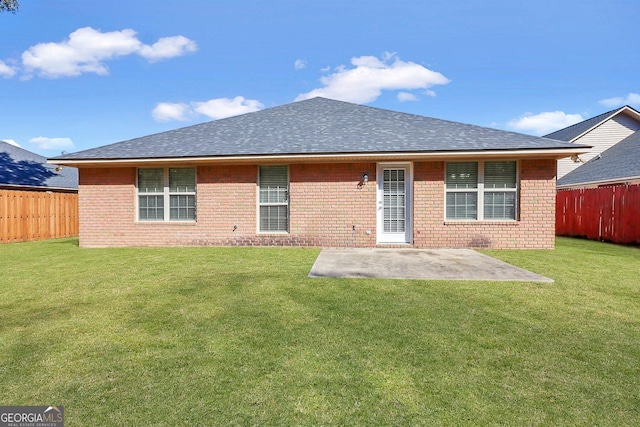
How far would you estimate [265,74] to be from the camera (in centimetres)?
1931

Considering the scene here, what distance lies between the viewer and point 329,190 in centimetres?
980

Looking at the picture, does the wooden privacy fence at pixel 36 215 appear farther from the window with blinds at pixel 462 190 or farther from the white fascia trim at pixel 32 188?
the window with blinds at pixel 462 190

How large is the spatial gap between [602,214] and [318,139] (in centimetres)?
1111

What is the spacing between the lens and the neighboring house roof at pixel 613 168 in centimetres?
1402

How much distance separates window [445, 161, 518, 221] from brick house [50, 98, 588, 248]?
29 mm

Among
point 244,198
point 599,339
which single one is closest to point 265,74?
point 244,198

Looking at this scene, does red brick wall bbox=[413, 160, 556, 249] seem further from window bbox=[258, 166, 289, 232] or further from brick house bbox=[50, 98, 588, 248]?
window bbox=[258, 166, 289, 232]

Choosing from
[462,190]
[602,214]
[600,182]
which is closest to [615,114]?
[600,182]

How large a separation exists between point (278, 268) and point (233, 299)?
7.02 ft

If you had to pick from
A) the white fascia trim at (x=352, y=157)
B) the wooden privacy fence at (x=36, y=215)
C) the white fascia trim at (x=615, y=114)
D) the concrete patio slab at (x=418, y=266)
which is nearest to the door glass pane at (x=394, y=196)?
the white fascia trim at (x=352, y=157)

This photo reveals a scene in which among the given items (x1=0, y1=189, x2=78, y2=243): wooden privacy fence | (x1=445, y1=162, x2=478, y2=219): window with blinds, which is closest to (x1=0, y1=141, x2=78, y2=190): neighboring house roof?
(x1=0, y1=189, x2=78, y2=243): wooden privacy fence

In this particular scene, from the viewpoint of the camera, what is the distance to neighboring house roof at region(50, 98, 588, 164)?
9.27 metres

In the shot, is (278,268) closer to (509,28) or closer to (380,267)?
(380,267)

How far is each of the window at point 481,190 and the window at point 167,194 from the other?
26.0 ft
